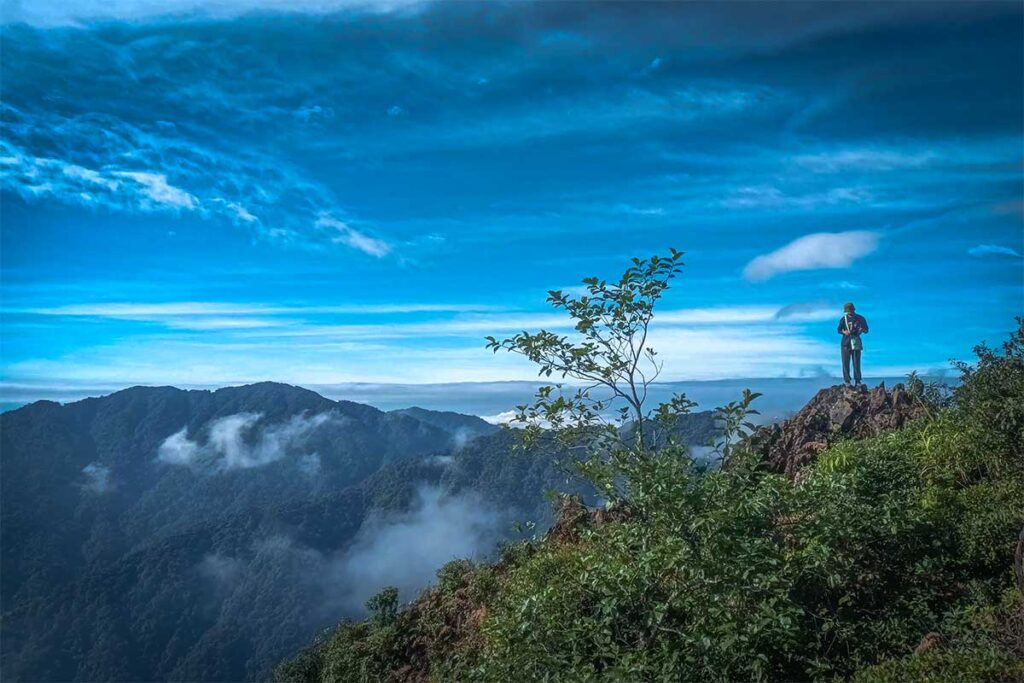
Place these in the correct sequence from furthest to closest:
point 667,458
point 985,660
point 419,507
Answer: point 419,507 < point 667,458 < point 985,660

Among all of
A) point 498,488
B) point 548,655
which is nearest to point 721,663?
point 548,655

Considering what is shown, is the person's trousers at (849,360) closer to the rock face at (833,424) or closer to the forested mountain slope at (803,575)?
the rock face at (833,424)

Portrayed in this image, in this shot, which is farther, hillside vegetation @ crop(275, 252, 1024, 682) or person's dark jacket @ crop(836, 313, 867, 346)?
person's dark jacket @ crop(836, 313, 867, 346)

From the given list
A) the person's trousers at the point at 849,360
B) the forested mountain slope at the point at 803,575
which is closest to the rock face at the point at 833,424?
the person's trousers at the point at 849,360

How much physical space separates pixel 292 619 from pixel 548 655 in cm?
18039

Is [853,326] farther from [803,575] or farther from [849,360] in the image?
[803,575]

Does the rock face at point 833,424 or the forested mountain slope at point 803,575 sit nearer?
the forested mountain slope at point 803,575

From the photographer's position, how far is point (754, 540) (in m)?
6.93

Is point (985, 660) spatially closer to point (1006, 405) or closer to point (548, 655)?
point (548, 655)

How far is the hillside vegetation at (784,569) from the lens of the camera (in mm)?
6926

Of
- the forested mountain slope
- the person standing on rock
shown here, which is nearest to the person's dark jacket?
the person standing on rock

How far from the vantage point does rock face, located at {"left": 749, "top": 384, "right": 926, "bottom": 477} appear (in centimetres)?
1328

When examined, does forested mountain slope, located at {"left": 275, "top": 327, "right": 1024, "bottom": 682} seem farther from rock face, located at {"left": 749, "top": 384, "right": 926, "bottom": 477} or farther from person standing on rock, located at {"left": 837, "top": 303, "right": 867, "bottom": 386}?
person standing on rock, located at {"left": 837, "top": 303, "right": 867, "bottom": 386}

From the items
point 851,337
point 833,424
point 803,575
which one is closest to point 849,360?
point 851,337
